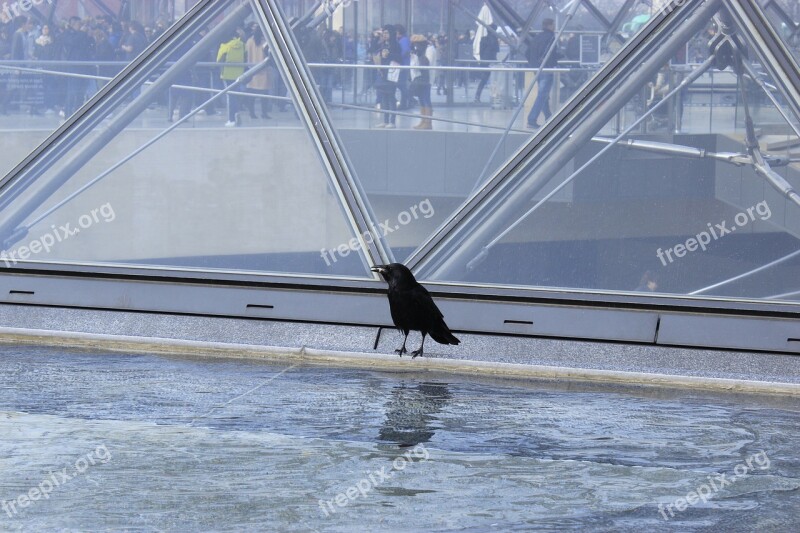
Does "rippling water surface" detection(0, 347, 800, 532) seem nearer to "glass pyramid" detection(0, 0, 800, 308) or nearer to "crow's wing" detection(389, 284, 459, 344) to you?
"crow's wing" detection(389, 284, 459, 344)

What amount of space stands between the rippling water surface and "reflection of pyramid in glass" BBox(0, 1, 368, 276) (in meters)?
2.01

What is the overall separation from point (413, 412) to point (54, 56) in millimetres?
5528

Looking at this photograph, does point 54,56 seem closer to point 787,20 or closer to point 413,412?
point 413,412

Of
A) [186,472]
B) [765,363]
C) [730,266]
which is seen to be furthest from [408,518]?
[730,266]

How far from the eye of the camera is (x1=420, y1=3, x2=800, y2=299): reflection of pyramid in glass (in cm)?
833

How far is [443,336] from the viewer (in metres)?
7.33

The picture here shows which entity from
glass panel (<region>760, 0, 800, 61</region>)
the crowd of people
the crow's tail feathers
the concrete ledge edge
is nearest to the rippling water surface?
the concrete ledge edge

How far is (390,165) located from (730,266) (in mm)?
2675

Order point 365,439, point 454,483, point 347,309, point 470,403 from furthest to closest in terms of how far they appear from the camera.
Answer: point 347,309 < point 470,403 < point 365,439 < point 454,483

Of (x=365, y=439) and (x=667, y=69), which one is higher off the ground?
(x=667, y=69)

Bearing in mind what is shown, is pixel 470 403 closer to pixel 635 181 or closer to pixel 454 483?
pixel 454 483

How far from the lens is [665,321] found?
7.72 metres

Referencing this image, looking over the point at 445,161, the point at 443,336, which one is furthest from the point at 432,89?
the point at 443,336

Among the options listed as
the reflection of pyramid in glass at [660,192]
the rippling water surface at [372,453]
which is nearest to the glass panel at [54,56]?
the rippling water surface at [372,453]
